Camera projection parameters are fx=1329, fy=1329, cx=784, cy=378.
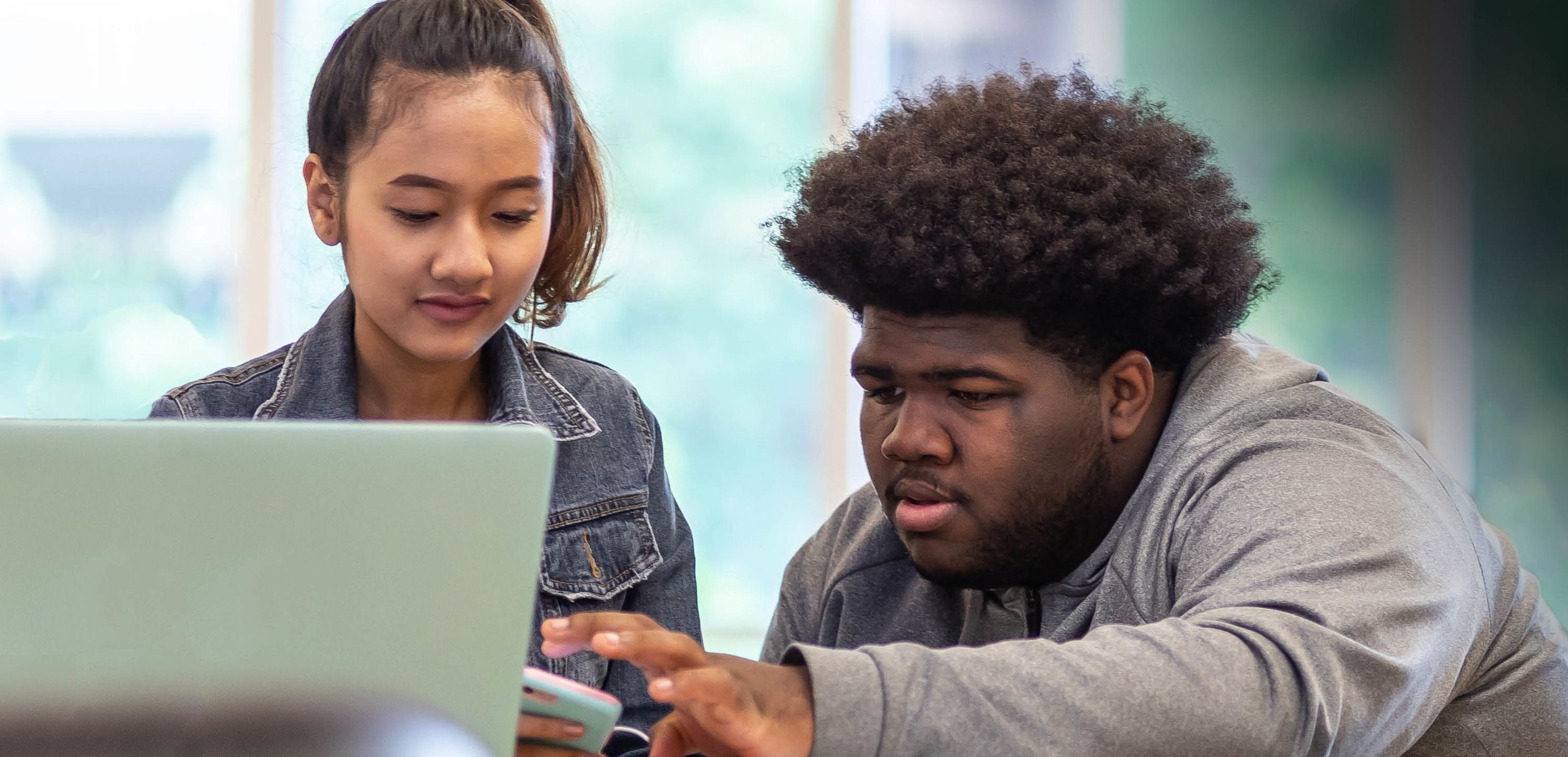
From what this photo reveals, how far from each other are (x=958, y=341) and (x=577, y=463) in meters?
0.54

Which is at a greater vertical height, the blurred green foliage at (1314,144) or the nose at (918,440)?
the blurred green foliage at (1314,144)

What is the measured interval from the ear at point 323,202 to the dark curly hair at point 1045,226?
497 millimetres

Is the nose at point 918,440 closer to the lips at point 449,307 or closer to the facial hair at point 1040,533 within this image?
the facial hair at point 1040,533

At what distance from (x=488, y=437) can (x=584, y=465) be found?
914 millimetres

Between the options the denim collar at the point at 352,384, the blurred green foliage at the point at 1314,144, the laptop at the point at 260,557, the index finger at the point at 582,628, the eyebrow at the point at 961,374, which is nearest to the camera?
the laptop at the point at 260,557

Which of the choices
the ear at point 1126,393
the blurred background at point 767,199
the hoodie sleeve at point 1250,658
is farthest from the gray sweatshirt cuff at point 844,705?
the blurred background at point 767,199

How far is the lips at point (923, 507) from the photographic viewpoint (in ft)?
3.91

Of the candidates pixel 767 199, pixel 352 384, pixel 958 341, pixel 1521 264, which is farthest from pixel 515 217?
pixel 1521 264

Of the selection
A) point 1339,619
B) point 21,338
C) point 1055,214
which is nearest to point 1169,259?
point 1055,214

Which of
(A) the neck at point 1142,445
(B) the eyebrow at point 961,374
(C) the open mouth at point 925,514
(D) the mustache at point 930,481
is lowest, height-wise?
(C) the open mouth at point 925,514

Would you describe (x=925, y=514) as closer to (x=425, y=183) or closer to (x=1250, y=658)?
(x=1250, y=658)

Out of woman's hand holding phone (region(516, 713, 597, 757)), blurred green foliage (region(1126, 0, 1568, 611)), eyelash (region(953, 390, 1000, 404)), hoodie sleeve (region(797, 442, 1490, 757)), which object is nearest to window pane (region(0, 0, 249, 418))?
blurred green foliage (region(1126, 0, 1568, 611))

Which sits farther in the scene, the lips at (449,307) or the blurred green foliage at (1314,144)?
the blurred green foliage at (1314,144)

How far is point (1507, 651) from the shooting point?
1.16m
